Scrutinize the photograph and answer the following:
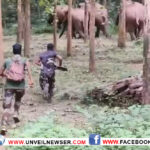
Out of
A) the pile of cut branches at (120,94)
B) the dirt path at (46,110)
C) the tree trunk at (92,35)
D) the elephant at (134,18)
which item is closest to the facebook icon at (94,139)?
the dirt path at (46,110)

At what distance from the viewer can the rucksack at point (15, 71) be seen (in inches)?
340

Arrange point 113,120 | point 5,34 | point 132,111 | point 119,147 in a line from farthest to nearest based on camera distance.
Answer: point 5,34, point 132,111, point 113,120, point 119,147

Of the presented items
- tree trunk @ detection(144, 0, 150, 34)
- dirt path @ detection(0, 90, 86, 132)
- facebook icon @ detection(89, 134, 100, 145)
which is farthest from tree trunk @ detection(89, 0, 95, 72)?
facebook icon @ detection(89, 134, 100, 145)

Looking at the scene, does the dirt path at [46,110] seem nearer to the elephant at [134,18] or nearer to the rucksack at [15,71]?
the rucksack at [15,71]

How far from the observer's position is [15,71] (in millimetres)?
8641

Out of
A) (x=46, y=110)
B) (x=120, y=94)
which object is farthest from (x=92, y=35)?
(x=46, y=110)

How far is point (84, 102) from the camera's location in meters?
11.4

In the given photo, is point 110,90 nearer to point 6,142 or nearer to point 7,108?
point 7,108

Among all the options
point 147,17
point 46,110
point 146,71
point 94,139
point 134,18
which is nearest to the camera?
point 94,139

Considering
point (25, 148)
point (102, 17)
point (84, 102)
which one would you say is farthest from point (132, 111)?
point (102, 17)

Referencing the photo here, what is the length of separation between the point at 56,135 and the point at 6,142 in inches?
31.8

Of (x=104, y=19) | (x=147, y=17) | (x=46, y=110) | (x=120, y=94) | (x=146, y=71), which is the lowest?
(x=46, y=110)

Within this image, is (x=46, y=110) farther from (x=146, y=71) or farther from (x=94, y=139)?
(x=94, y=139)

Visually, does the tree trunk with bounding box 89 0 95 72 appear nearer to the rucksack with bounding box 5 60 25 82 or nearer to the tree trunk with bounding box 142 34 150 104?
the tree trunk with bounding box 142 34 150 104
